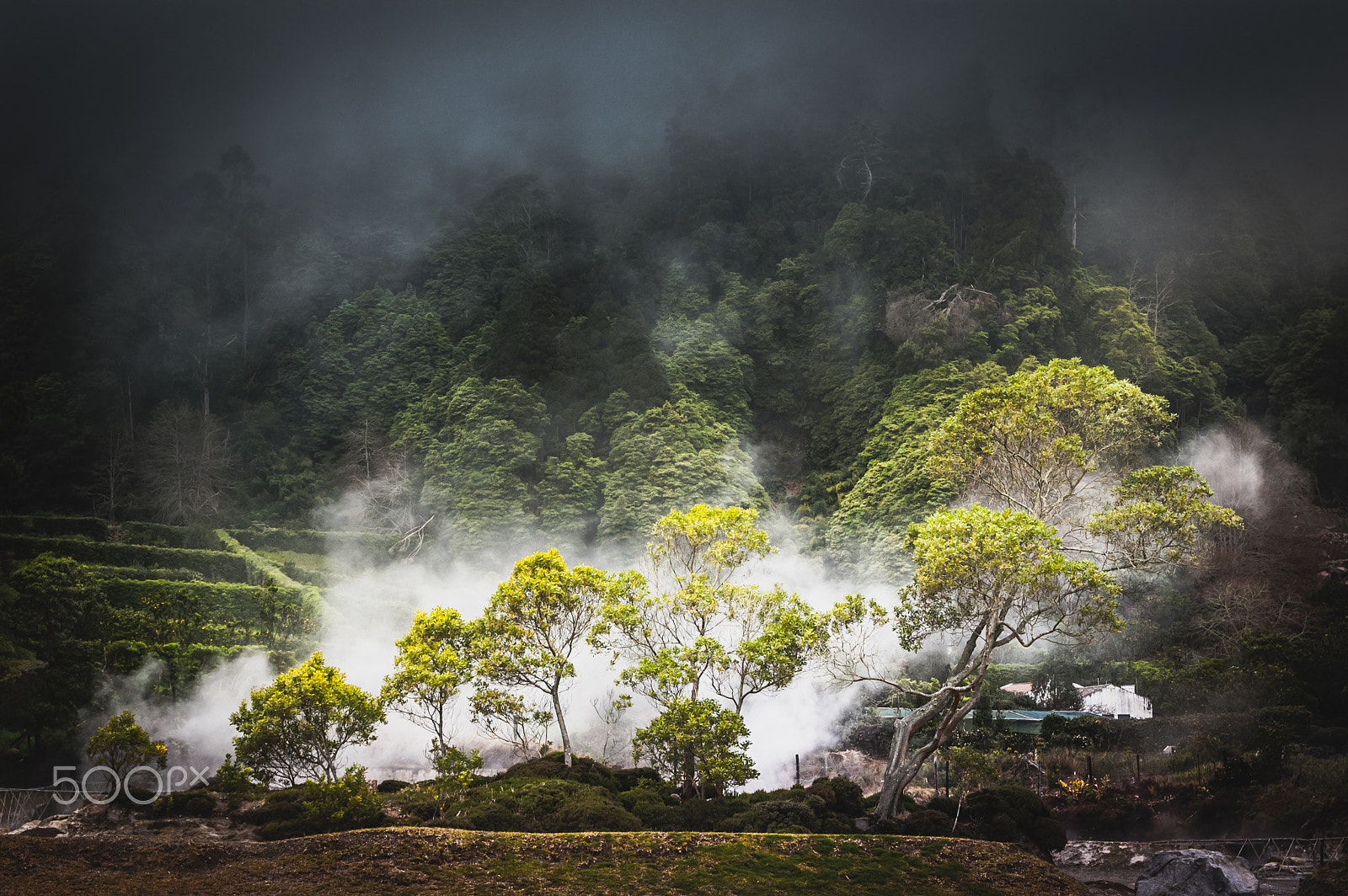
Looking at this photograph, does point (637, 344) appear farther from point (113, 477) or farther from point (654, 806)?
point (654, 806)

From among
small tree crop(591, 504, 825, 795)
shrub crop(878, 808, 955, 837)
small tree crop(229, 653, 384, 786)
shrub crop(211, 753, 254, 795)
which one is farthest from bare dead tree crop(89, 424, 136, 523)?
shrub crop(878, 808, 955, 837)

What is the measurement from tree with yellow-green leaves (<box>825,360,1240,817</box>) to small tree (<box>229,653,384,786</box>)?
1139 cm

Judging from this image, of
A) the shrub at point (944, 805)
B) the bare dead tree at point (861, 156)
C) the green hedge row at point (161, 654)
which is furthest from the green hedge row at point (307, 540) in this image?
the bare dead tree at point (861, 156)

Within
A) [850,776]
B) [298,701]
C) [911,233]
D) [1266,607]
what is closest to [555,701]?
[298,701]

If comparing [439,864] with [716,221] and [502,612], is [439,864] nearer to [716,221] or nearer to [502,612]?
[502,612]

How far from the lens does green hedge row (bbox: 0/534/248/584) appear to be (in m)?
35.1

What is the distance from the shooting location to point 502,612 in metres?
25.9

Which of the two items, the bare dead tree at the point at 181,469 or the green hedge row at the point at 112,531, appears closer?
the green hedge row at the point at 112,531

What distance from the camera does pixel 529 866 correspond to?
59.9ft

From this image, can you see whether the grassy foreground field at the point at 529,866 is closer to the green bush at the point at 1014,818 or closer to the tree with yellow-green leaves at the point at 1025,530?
the green bush at the point at 1014,818

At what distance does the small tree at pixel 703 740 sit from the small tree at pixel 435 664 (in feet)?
16.4

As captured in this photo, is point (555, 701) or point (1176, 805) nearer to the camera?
point (1176, 805)

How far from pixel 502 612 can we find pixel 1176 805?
59.1 feet

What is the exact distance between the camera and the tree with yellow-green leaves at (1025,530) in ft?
71.2
